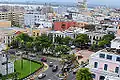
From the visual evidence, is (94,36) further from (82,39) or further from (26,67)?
(26,67)

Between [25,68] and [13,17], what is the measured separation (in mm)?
55285

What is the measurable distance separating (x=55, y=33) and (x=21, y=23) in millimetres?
34570

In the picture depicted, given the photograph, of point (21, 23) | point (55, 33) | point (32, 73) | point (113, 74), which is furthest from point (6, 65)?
point (21, 23)

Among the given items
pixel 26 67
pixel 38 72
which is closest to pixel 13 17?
pixel 26 67

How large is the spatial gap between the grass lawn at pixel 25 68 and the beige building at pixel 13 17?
4980cm

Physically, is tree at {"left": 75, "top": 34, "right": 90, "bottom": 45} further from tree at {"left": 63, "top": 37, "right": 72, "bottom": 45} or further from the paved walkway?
the paved walkway

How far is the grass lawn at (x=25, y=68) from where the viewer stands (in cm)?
3479

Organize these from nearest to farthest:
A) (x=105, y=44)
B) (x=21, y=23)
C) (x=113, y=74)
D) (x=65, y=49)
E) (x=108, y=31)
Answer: (x=113, y=74), (x=65, y=49), (x=105, y=44), (x=108, y=31), (x=21, y=23)

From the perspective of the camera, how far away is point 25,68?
3750cm

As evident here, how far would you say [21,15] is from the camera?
91812mm

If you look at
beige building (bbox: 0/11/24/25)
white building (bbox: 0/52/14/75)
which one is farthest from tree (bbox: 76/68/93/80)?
beige building (bbox: 0/11/24/25)

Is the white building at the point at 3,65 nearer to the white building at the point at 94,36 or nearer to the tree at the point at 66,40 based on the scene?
the tree at the point at 66,40

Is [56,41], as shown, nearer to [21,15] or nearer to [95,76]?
[95,76]

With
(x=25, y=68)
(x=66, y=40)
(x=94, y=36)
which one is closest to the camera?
(x=25, y=68)
